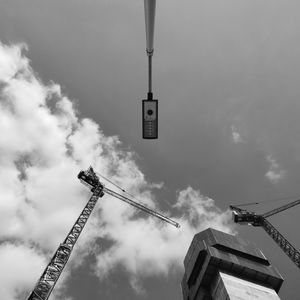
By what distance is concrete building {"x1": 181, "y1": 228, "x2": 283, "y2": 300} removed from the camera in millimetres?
80438

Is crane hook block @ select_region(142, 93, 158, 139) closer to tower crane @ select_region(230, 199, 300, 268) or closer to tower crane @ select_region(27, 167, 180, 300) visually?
tower crane @ select_region(27, 167, 180, 300)

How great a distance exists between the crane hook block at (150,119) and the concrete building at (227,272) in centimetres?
7571

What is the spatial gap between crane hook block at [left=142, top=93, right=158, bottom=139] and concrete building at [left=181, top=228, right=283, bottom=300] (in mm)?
75705

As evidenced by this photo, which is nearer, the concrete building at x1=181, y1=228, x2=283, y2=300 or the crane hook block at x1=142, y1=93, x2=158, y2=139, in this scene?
the crane hook block at x1=142, y1=93, x2=158, y2=139

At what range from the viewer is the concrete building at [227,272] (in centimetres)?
8044

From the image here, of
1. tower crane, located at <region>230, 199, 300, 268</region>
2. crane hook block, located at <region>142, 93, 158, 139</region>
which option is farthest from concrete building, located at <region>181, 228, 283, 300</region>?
crane hook block, located at <region>142, 93, 158, 139</region>

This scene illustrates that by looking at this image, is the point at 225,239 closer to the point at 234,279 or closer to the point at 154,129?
the point at 234,279

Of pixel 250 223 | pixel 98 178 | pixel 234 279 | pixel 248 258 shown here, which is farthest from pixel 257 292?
pixel 98 178

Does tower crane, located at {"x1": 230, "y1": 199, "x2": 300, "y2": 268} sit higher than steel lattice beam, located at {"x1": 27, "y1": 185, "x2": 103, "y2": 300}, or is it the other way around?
tower crane, located at {"x1": 230, "y1": 199, "x2": 300, "y2": 268}

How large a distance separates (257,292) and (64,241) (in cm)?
5901

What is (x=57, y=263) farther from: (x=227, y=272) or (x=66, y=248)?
(x=227, y=272)

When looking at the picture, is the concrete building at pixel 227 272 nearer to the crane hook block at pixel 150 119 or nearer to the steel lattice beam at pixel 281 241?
the steel lattice beam at pixel 281 241

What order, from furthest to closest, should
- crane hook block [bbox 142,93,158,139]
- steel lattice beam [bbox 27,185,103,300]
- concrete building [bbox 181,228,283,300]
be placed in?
concrete building [bbox 181,228,283,300], steel lattice beam [bbox 27,185,103,300], crane hook block [bbox 142,93,158,139]

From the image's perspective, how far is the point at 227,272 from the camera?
8594 cm
